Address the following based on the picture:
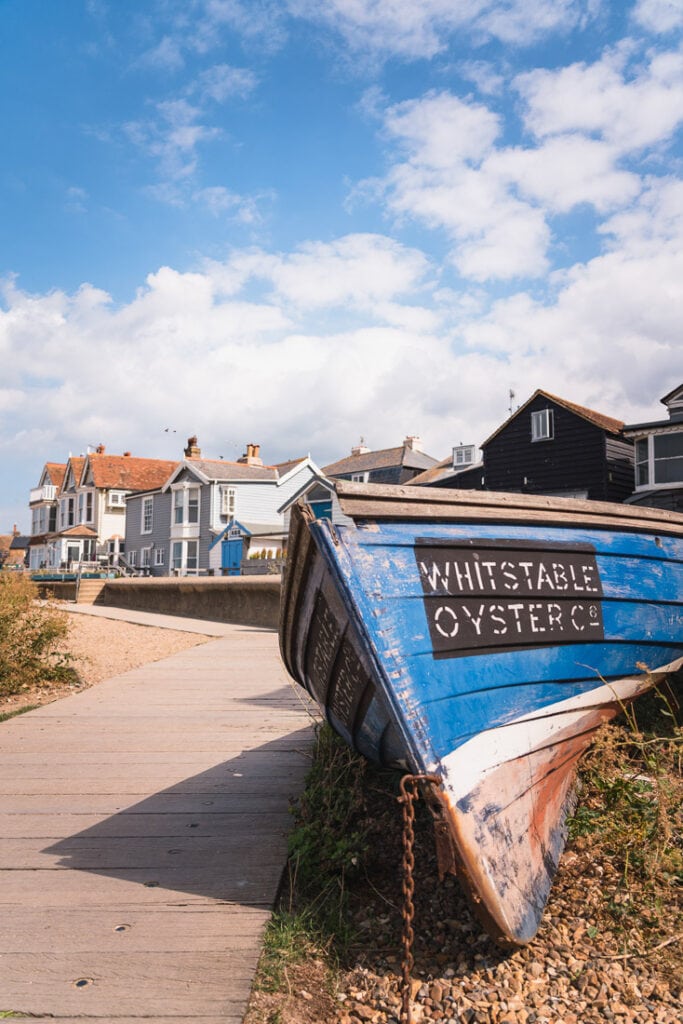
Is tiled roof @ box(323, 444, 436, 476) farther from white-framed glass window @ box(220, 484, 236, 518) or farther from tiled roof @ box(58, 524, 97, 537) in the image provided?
tiled roof @ box(58, 524, 97, 537)

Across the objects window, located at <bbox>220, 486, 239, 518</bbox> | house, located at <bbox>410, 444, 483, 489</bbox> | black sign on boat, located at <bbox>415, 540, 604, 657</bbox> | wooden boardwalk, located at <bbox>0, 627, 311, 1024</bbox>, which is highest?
house, located at <bbox>410, 444, 483, 489</bbox>

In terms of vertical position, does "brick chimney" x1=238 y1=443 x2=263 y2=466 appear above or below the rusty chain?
above

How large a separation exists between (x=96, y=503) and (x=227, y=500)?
12324mm

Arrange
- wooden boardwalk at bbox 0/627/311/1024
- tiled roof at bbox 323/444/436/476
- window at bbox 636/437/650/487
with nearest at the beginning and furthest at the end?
1. wooden boardwalk at bbox 0/627/311/1024
2. window at bbox 636/437/650/487
3. tiled roof at bbox 323/444/436/476

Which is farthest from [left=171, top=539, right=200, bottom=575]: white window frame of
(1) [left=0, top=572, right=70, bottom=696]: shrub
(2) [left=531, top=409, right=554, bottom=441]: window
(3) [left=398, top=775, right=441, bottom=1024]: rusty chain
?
(3) [left=398, top=775, right=441, bottom=1024]: rusty chain

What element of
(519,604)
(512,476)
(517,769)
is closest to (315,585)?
(519,604)

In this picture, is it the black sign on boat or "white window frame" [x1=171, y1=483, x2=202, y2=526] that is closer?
the black sign on boat

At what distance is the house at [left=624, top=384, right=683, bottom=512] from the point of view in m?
23.9

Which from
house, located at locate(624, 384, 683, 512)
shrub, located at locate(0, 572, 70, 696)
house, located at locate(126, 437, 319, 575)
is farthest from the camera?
house, located at locate(126, 437, 319, 575)

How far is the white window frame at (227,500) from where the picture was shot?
→ 33594 millimetres

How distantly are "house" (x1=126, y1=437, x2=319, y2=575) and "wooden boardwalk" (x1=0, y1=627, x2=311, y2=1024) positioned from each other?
1014 inches

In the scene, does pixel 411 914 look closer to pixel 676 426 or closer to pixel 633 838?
pixel 633 838

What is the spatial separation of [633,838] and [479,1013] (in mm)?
1047

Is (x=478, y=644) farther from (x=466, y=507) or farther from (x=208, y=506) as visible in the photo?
(x=208, y=506)
